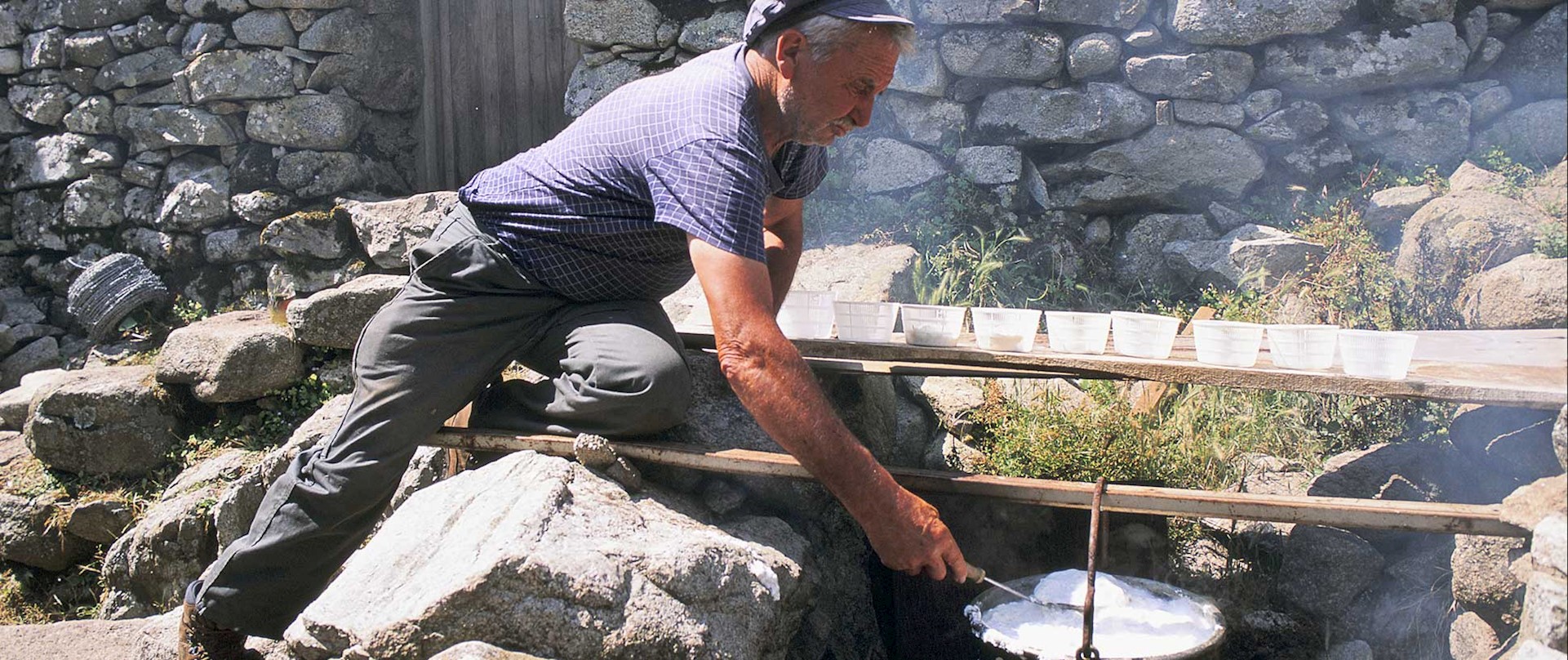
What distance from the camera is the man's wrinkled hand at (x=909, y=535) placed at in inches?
107

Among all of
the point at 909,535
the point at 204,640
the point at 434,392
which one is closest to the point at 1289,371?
the point at 909,535

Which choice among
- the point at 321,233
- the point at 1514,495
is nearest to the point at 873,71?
the point at 1514,495

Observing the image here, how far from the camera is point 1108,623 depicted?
277cm

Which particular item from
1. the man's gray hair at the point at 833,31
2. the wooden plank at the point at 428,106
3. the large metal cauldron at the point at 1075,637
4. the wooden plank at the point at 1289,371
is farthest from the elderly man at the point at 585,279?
the wooden plank at the point at 428,106

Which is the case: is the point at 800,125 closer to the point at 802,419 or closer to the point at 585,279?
the point at 585,279

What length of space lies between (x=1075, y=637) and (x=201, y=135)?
6445mm

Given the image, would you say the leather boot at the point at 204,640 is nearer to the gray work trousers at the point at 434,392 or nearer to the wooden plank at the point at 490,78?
the gray work trousers at the point at 434,392

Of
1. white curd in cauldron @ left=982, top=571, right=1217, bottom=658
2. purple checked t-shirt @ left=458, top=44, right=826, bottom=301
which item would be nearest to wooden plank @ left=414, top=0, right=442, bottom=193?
purple checked t-shirt @ left=458, top=44, right=826, bottom=301

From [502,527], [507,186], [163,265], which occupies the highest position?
[507,186]

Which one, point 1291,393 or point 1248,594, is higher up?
point 1291,393

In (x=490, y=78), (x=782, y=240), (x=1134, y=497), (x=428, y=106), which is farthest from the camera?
(x=428, y=106)

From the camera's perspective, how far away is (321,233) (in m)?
6.91

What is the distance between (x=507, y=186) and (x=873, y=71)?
1092mm

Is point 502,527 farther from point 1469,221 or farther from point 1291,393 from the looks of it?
point 1469,221
